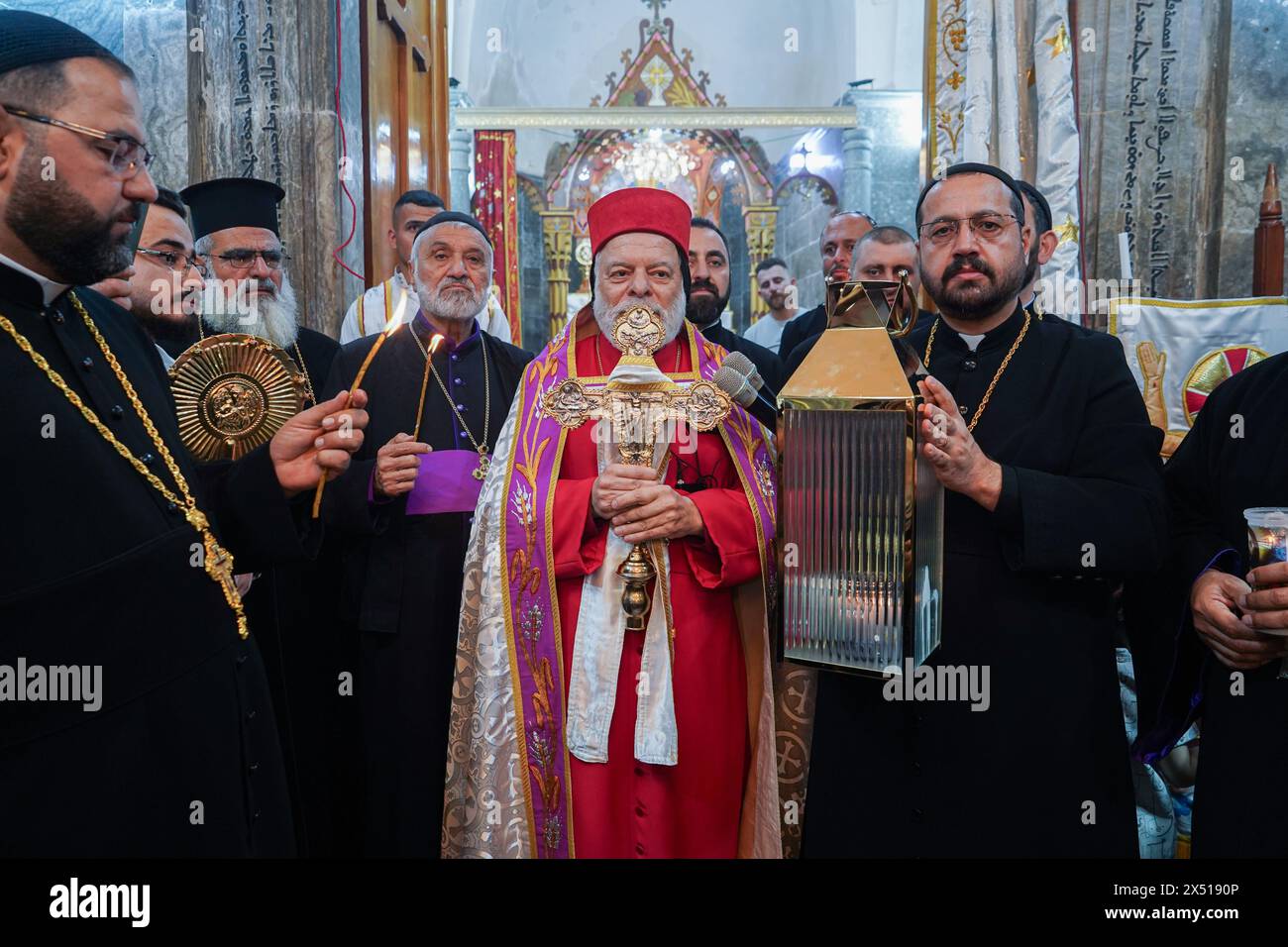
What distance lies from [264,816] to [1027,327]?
7.45 feet

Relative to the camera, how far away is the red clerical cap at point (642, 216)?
2.91m

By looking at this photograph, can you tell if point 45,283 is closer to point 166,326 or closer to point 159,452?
point 159,452

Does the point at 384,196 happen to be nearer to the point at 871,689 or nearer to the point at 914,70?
the point at 871,689

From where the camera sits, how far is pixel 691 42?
683 inches

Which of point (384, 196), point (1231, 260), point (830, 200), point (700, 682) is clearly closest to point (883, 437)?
point (700, 682)

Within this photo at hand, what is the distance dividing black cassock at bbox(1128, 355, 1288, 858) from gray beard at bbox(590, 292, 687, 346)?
1.43 m

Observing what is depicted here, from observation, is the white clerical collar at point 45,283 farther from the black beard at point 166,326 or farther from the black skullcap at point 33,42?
the black beard at point 166,326

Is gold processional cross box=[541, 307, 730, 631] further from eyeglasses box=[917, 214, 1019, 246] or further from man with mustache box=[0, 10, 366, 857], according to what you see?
man with mustache box=[0, 10, 366, 857]

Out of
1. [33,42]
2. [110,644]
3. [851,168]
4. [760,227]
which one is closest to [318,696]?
[110,644]

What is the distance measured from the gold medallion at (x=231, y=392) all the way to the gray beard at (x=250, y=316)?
3.82 ft

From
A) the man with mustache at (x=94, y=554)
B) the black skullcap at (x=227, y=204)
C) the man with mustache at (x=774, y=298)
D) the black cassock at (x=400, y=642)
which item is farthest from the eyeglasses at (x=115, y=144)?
the man with mustache at (x=774, y=298)

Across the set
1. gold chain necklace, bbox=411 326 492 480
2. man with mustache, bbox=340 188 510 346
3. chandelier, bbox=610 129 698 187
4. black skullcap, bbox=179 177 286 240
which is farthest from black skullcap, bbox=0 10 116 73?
chandelier, bbox=610 129 698 187

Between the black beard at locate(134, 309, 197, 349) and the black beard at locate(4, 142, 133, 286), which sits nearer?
the black beard at locate(4, 142, 133, 286)

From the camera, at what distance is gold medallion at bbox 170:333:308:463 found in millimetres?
2342
